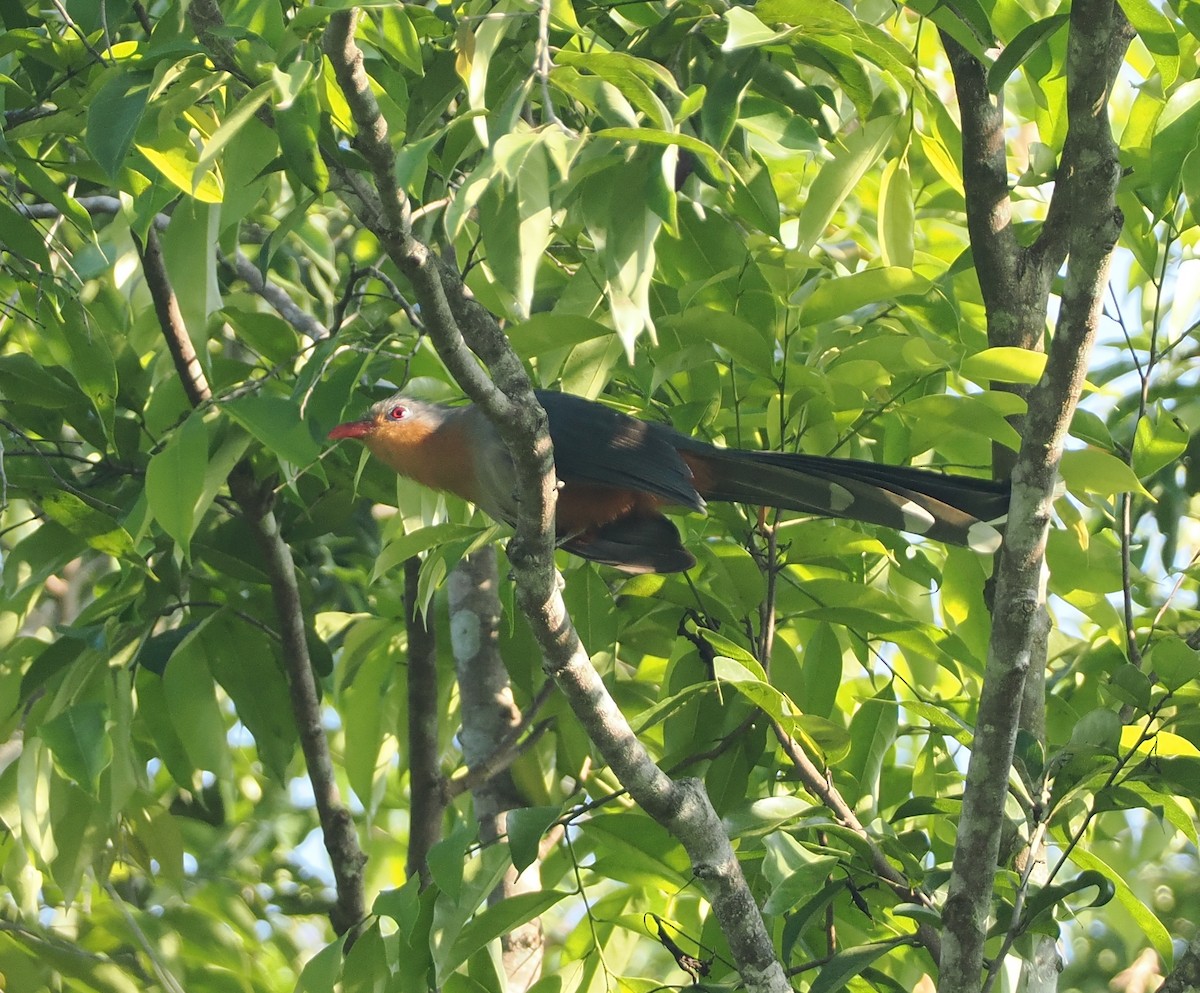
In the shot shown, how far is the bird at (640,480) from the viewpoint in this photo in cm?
308

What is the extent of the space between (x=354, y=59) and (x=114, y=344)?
6.59ft

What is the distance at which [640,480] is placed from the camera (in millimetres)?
3527

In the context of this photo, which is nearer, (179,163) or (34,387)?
(179,163)

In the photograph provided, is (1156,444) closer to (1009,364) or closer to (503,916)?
(1009,364)

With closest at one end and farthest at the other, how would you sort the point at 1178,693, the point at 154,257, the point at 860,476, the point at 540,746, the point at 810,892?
1. the point at 810,892
2. the point at 1178,693
3. the point at 860,476
4. the point at 154,257
5. the point at 540,746

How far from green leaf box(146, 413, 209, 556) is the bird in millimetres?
705

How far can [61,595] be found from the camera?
5.23m

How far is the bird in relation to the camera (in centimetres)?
308

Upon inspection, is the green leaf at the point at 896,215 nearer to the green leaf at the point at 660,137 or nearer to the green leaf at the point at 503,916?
the green leaf at the point at 660,137

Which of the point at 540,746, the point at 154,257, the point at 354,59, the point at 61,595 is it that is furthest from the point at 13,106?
the point at 61,595

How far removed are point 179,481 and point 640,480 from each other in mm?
1324

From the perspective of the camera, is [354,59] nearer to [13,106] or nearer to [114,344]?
[13,106]

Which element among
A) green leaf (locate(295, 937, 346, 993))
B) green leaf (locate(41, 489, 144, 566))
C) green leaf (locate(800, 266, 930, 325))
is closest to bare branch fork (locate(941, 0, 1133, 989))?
green leaf (locate(800, 266, 930, 325))

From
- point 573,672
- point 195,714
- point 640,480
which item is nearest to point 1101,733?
point 573,672
